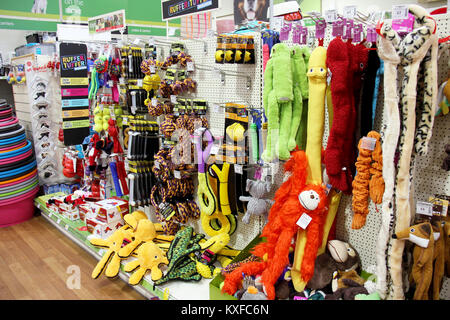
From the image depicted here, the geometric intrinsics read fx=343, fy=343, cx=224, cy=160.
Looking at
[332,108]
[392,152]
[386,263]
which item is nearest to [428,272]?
[386,263]

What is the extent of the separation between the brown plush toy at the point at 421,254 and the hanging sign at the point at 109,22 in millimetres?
3154

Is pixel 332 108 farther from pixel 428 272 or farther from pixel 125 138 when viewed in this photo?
pixel 125 138

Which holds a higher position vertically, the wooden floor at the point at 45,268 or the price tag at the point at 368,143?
the price tag at the point at 368,143

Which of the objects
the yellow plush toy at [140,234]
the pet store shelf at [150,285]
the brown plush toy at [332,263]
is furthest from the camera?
the yellow plush toy at [140,234]

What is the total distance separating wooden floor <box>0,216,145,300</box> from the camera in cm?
241

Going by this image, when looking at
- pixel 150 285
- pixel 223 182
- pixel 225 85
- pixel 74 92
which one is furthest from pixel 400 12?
pixel 74 92

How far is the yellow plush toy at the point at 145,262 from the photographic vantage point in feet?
7.29

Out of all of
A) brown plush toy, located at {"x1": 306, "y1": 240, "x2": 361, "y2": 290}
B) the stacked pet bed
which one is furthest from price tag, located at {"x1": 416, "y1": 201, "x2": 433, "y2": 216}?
the stacked pet bed

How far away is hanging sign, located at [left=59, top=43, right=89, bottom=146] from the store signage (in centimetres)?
110

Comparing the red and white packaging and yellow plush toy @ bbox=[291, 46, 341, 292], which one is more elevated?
yellow plush toy @ bbox=[291, 46, 341, 292]

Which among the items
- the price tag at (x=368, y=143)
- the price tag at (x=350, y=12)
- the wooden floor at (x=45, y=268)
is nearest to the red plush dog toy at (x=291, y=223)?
the price tag at (x=368, y=143)

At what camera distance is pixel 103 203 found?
9.82 ft

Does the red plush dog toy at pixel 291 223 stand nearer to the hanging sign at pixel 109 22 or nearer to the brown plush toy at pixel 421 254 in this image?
the brown plush toy at pixel 421 254

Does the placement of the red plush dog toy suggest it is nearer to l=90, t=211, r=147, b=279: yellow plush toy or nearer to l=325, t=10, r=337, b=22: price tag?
l=325, t=10, r=337, b=22: price tag
